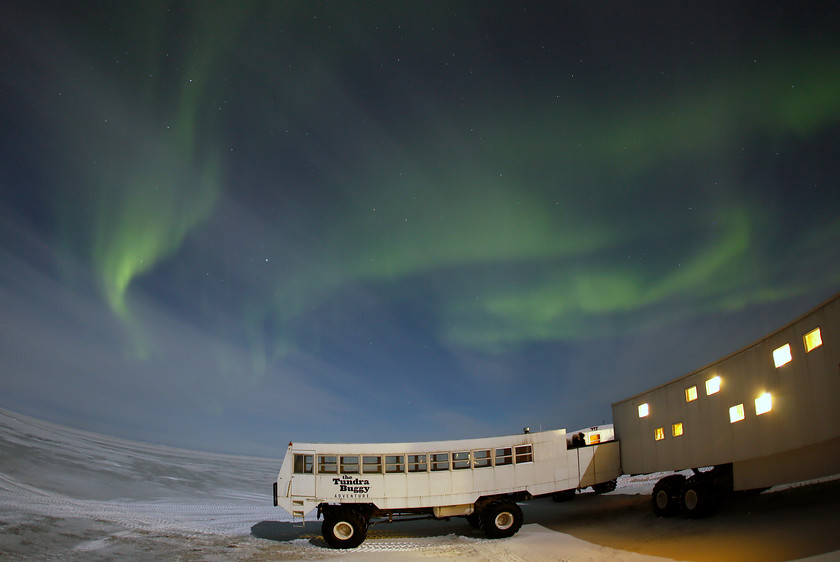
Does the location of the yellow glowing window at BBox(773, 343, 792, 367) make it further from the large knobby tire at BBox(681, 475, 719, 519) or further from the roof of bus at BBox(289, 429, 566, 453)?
the roof of bus at BBox(289, 429, 566, 453)

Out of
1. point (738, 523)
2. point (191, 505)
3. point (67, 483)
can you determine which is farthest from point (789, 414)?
point (67, 483)

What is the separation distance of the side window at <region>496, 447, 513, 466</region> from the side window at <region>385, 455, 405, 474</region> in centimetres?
387

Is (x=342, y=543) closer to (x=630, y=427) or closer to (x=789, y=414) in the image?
(x=630, y=427)

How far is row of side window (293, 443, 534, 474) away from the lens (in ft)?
63.4

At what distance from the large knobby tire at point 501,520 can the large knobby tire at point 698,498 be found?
19.1ft

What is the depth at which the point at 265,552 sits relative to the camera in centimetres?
1644

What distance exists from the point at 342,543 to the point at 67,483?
2636 centimetres

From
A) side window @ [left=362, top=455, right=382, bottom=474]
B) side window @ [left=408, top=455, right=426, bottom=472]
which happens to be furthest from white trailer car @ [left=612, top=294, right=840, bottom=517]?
side window @ [left=362, top=455, right=382, bottom=474]

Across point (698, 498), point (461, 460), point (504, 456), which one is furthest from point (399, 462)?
point (698, 498)

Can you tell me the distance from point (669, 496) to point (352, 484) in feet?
38.6

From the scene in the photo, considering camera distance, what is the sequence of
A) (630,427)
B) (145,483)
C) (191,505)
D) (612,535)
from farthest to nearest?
(145,483)
(191,505)
(630,427)
(612,535)

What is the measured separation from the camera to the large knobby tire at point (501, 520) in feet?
59.4

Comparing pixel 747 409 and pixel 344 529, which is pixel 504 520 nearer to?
pixel 344 529

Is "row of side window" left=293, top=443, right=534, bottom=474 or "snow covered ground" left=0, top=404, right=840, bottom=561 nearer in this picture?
"snow covered ground" left=0, top=404, right=840, bottom=561
